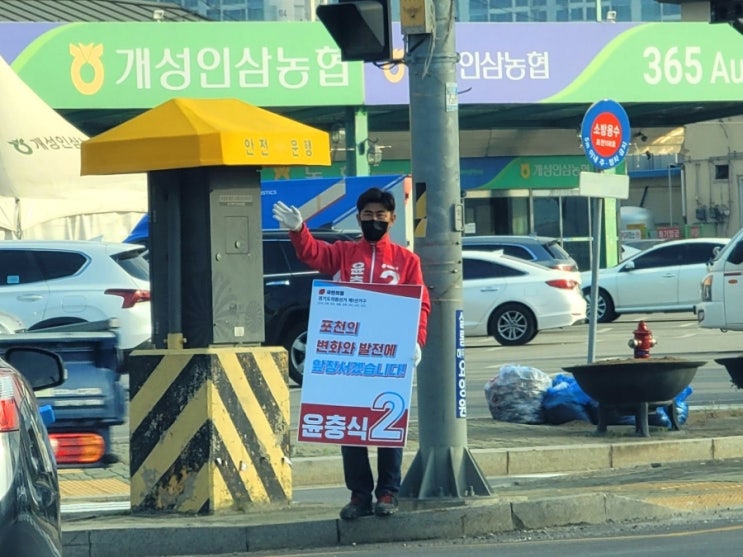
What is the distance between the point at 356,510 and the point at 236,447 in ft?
2.75

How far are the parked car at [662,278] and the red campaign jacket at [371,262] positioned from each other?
2062 centimetres

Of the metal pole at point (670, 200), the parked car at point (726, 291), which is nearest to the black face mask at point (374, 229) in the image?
the parked car at point (726, 291)

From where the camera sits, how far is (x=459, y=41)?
29078 millimetres

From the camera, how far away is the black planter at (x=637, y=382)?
11969 mm

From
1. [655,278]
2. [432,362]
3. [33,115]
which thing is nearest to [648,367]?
[432,362]

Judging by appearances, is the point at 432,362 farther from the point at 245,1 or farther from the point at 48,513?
the point at 245,1

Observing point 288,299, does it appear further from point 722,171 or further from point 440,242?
point 722,171

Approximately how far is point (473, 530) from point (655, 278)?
68.1 feet

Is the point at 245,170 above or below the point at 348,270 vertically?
above

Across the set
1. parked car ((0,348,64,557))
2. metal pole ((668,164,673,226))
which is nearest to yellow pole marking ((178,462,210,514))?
parked car ((0,348,64,557))

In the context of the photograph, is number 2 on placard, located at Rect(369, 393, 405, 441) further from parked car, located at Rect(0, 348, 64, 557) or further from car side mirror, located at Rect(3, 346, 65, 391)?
parked car, located at Rect(0, 348, 64, 557)

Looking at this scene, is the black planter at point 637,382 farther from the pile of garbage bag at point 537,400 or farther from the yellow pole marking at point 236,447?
the yellow pole marking at point 236,447

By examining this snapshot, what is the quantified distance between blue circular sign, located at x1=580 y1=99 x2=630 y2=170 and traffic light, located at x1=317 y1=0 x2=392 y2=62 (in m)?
6.40

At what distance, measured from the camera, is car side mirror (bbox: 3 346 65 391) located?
5.50m
